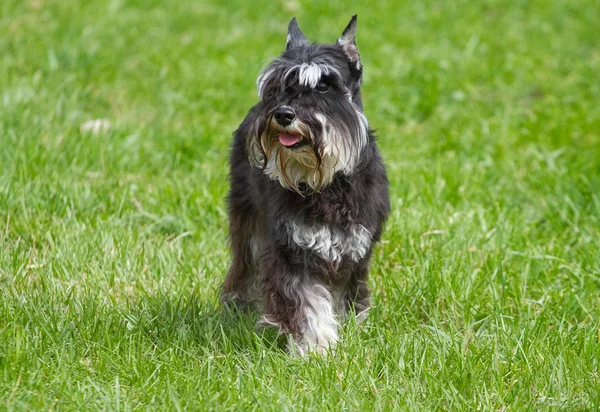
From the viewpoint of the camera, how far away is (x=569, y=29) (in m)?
9.89

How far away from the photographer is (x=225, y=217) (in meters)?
5.75

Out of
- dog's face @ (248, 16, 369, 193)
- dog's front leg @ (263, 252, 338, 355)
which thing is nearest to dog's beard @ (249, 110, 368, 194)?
dog's face @ (248, 16, 369, 193)

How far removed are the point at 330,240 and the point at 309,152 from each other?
0.48m

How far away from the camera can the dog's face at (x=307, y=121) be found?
12.4 ft

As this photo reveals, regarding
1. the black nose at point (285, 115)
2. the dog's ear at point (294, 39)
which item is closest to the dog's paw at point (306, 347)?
the black nose at point (285, 115)

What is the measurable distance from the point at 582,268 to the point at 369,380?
1982 mm

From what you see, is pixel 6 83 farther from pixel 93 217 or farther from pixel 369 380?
pixel 369 380

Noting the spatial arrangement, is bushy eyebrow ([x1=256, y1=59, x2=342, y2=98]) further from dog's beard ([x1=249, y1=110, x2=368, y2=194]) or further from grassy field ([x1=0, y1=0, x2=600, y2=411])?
grassy field ([x1=0, y1=0, x2=600, y2=411])

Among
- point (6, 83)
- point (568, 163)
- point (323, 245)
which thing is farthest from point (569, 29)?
point (323, 245)

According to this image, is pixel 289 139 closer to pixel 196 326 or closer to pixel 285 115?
pixel 285 115

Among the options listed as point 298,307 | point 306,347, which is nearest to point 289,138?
point 298,307

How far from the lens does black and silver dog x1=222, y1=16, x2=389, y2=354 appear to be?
12.5ft

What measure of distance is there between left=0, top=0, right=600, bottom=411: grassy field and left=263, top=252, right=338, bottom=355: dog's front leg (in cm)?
10

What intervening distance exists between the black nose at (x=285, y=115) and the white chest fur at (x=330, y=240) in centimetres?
57
